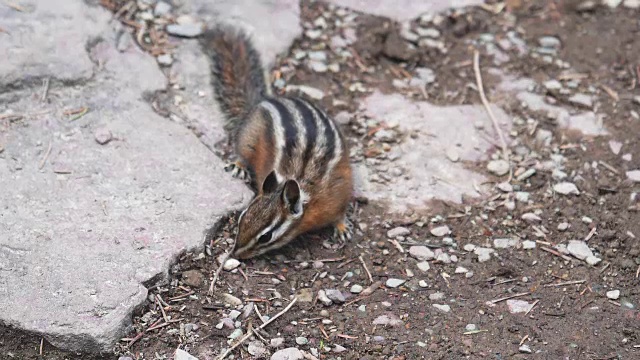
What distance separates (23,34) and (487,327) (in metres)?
3.13

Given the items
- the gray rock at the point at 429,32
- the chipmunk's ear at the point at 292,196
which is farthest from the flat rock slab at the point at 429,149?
the gray rock at the point at 429,32

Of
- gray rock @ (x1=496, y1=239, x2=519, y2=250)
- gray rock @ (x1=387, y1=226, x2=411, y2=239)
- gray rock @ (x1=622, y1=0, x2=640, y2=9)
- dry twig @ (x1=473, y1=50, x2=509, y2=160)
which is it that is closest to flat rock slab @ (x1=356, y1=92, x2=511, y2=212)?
dry twig @ (x1=473, y1=50, x2=509, y2=160)

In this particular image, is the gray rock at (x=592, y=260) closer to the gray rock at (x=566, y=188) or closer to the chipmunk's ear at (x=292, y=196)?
the gray rock at (x=566, y=188)

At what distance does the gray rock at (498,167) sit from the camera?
4.87 meters

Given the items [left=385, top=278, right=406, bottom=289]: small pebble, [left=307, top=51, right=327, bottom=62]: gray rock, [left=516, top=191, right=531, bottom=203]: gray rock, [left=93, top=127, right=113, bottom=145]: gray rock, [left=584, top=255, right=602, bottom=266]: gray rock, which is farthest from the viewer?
[left=307, top=51, right=327, bottom=62]: gray rock

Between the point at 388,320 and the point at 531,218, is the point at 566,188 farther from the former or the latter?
the point at 388,320

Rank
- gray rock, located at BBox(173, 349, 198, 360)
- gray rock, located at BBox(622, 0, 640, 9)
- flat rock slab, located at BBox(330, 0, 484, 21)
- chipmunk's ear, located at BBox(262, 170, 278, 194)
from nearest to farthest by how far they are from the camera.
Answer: gray rock, located at BBox(173, 349, 198, 360) < chipmunk's ear, located at BBox(262, 170, 278, 194) < flat rock slab, located at BBox(330, 0, 484, 21) < gray rock, located at BBox(622, 0, 640, 9)

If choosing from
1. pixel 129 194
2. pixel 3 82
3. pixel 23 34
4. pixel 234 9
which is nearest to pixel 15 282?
pixel 129 194

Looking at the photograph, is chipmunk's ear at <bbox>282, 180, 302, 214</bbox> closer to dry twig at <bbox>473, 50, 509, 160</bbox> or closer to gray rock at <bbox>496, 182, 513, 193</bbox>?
gray rock at <bbox>496, 182, 513, 193</bbox>

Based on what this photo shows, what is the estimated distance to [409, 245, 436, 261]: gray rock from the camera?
14.2 ft

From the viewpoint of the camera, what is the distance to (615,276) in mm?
4191

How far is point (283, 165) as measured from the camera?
15.0 ft

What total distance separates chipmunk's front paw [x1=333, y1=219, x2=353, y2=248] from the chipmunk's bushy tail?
941mm

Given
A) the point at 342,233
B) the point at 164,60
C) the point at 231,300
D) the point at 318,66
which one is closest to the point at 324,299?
the point at 231,300
